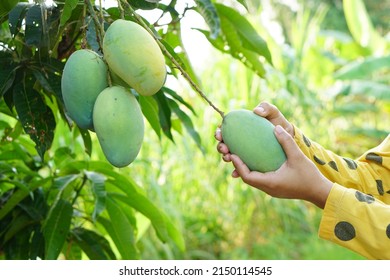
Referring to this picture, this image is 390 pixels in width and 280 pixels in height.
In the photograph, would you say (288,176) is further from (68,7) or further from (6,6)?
(6,6)

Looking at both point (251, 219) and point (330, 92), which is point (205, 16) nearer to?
point (251, 219)

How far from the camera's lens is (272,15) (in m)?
10.7

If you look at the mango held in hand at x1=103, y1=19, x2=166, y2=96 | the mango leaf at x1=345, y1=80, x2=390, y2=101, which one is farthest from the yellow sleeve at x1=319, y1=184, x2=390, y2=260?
the mango leaf at x1=345, y1=80, x2=390, y2=101

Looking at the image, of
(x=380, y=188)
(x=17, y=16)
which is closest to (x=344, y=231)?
(x=380, y=188)

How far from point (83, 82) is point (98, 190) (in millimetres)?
492

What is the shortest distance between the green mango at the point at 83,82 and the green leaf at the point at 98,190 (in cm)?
42

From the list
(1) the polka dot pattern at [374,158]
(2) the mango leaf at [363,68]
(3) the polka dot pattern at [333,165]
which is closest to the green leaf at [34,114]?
(3) the polka dot pattern at [333,165]

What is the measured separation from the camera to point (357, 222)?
0.88m

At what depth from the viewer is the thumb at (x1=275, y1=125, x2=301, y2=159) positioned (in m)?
0.75

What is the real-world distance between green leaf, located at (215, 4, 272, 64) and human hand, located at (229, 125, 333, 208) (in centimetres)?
42

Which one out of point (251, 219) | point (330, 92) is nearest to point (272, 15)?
point (330, 92)

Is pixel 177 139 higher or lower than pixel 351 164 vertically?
lower

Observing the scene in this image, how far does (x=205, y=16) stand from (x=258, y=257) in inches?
113

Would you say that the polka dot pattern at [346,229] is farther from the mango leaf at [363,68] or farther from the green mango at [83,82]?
the mango leaf at [363,68]
